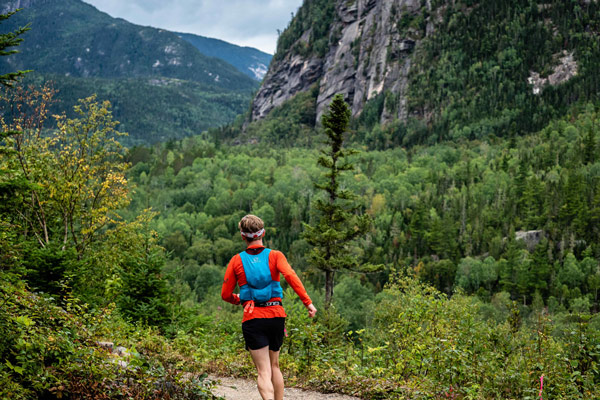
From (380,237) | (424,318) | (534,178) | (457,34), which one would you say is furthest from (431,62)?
(424,318)

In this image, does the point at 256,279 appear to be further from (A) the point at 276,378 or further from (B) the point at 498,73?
(B) the point at 498,73

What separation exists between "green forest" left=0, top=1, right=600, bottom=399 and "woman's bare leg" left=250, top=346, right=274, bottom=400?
1127mm

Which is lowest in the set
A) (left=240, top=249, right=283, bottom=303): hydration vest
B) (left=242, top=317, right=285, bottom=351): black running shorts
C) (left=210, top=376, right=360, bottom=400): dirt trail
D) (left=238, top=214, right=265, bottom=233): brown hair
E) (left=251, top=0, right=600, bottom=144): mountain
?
(left=210, top=376, right=360, bottom=400): dirt trail

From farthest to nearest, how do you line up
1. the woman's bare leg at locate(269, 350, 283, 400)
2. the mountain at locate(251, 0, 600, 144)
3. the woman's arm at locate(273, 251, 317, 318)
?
the mountain at locate(251, 0, 600, 144)
the woman's bare leg at locate(269, 350, 283, 400)
the woman's arm at locate(273, 251, 317, 318)

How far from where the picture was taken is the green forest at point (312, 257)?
709 centimetres

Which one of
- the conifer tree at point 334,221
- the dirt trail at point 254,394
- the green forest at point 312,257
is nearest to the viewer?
the green forest at point 312,257

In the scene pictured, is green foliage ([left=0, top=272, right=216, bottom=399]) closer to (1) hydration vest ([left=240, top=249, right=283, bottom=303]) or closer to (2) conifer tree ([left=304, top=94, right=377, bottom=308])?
(1) hydration vest ([left=240, top=249, right=283, bottom=303])

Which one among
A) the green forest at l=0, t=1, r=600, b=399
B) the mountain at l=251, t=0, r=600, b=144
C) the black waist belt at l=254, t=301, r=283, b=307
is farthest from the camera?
the mountain at l=251, t=0, r=600, b=144

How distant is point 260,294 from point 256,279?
7.4 inches

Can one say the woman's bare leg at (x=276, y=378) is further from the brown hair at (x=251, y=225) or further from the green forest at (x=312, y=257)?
the brown hair at (x=251, y=225)

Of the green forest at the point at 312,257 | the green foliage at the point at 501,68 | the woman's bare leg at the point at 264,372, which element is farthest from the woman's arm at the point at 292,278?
the green foliage at the point at 501,68

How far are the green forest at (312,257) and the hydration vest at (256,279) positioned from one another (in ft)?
5.35

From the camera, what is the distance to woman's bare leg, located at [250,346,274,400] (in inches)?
221

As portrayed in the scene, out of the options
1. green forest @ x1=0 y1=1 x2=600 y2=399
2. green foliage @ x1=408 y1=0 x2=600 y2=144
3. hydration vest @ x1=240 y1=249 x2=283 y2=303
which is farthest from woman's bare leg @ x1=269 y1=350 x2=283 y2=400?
green foliage @ x1=408 y1=0 x2=600 y2=144
